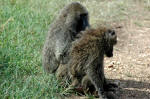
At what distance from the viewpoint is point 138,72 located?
5.96m

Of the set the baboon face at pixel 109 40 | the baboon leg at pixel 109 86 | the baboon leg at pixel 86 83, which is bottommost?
the baboon leg at pixel 109 86

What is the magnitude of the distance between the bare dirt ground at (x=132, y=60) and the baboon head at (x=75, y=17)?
105 cm

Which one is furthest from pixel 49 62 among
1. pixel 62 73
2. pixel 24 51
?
pixel 24 51

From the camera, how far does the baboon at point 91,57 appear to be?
477cm

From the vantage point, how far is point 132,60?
648 cm

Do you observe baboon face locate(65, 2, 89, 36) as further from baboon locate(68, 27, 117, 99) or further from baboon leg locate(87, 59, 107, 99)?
baboon leg locate(87, 59, 107, 99)

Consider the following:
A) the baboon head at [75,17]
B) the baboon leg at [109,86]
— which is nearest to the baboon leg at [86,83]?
the baboon leg at [109,86]

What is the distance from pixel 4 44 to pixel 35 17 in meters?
1.98

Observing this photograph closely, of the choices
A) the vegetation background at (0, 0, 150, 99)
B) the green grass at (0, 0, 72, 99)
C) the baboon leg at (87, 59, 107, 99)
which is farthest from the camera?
the baboon leg at (87, 59, 107, 99)

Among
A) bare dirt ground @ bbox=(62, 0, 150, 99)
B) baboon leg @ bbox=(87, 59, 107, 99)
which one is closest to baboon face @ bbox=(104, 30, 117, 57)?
baboon leg @ bbox=(87, 59, 107, 99)

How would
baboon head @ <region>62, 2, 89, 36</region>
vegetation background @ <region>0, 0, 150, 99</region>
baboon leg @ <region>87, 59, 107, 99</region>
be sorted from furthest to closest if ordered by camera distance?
baboon head @ <region>62, 2, 89, 36</region>
baboon leg @ <region>87, 59, 107, 99</region>
vegetation background @ <region>0, 0, 150, 99</region>

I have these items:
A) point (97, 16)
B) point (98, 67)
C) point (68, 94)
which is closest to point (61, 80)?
point (68, 94)

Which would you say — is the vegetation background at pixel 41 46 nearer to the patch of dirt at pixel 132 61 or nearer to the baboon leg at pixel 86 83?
the patch of dirt at pixel 132 61

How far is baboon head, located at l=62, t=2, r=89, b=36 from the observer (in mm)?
5215
